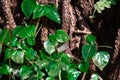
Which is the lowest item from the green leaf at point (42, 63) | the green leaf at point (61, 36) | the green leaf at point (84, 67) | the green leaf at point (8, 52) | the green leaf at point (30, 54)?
the green leaf at point (84, 67)

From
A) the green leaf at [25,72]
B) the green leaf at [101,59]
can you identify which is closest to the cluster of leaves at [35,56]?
the green leaf at [25,72]

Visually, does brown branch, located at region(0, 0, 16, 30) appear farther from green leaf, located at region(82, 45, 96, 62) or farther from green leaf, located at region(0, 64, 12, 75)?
green leaf, located at region(82, 45, 96, 62)

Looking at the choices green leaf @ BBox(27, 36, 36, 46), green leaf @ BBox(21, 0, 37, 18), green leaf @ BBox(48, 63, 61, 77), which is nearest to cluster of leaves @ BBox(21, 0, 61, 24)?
green leaf @ BBox(21, 0, 37, 18)

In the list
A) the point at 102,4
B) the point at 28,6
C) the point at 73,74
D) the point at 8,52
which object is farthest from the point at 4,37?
the point at 102,4

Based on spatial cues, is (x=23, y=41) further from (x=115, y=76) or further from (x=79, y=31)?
(x=115, y=76)

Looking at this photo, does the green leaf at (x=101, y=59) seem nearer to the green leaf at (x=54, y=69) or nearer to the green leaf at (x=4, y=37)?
the green leaf at (x=54, y=69)

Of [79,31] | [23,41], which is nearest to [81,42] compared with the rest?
[79,31]
